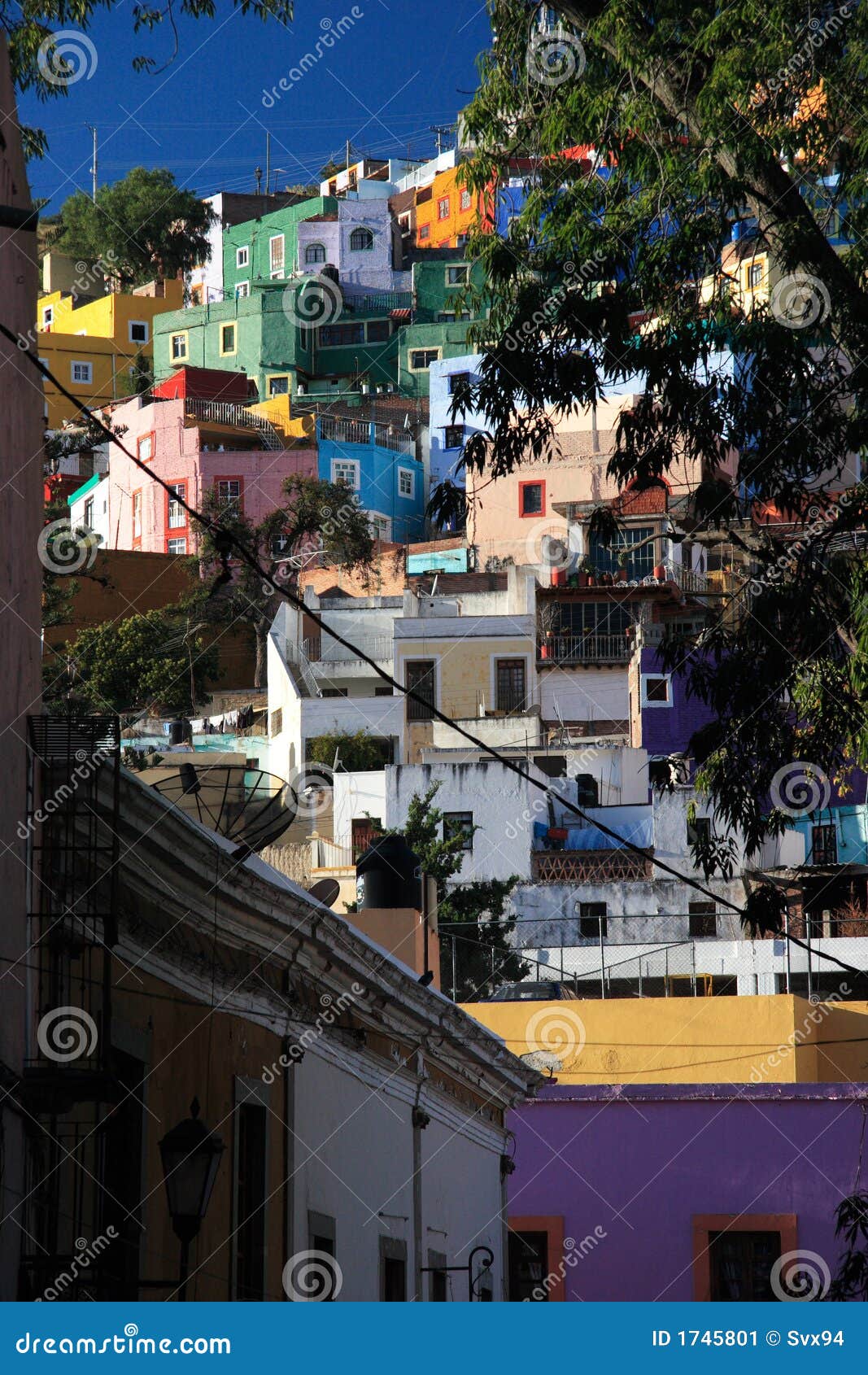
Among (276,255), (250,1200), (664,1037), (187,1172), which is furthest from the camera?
(276,255)

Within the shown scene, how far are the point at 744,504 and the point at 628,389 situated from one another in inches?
1899

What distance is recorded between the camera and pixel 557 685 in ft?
160

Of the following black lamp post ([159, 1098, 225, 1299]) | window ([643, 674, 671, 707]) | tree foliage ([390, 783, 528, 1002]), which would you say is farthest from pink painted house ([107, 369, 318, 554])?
black lamp post ([159, 1098, 225, 1299])

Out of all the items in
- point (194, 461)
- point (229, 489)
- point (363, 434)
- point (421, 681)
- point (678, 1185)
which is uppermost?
point (363, 434)

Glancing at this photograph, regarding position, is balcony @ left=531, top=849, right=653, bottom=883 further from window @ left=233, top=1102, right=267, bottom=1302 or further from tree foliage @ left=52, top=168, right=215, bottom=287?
Answer: tree foliage @ left=52, top=168, right=215, bottom=287

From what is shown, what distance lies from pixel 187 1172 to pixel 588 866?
101 ft

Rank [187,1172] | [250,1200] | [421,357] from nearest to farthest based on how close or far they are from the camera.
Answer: [187,1172], [250,1200], [421,357]

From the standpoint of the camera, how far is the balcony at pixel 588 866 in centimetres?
3859

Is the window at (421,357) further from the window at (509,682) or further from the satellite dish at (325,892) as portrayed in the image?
the satellite dish at (325,892)

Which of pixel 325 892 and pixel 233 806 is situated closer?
pixel 233 806

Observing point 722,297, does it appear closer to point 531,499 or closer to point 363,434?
point 531,499

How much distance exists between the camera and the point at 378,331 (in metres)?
77.1

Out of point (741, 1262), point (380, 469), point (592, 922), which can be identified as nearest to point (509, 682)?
point (592, 922)

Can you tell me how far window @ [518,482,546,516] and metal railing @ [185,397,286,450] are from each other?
1034 centimetres
